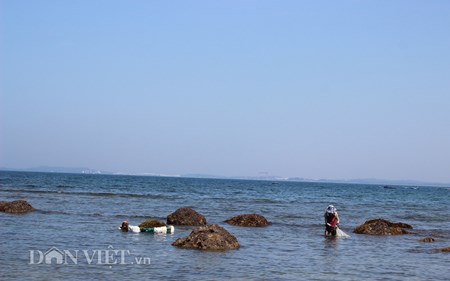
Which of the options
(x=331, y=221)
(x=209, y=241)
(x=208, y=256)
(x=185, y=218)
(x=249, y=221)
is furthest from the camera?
(x=249, y=221)

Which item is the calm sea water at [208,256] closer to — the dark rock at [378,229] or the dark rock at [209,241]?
the dark rock at [209,241]

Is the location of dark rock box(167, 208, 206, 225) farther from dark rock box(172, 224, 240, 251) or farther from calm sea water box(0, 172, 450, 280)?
dark rock box(172, 224, 240, 251)

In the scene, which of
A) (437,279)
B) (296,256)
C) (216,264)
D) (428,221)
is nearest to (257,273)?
(216,264)

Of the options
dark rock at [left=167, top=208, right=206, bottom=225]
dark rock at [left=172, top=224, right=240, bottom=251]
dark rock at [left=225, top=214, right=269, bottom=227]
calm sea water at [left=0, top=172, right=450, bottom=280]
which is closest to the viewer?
calm sea water at [left=0, top=172, right=450, bottom=280]

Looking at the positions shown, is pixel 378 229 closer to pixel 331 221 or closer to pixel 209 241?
pixel 331 221

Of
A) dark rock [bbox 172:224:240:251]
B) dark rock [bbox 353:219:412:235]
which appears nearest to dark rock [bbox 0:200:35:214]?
dark rock [bbox 172:224:240:251]

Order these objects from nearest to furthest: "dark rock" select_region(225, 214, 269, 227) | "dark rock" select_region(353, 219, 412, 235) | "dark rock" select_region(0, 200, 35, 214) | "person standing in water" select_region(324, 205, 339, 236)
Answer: "person standing in water" select_region(324, 205, 339, 236), "dark rock" select_region(353, 219, 412, 235), "dark rock" select_region(225, 214, 269, 227), "dark rock" select_region(0, 200, 35, 214)

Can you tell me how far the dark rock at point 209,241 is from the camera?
22031 millimetres

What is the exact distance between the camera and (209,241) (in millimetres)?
22109

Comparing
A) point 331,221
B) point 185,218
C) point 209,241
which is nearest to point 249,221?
point 185,218

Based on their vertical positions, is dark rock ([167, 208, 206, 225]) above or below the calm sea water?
above

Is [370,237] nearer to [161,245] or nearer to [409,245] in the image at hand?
[409,245]

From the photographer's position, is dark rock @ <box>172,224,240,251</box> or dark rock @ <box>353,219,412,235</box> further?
dark rock @ <box>353,219,412,235</box>

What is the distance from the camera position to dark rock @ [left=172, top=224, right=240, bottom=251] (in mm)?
22031
